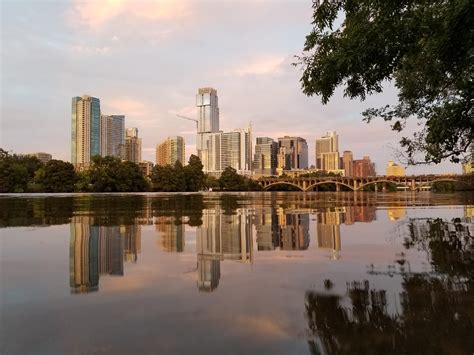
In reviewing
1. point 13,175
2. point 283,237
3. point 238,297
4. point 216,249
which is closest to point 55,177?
point 13,175

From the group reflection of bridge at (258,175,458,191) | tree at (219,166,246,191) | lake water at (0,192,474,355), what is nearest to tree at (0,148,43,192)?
tree at (219,166,246,191)

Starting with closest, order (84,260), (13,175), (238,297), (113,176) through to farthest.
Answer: (238,297)
(84,260)
(13,175)
(113,176)

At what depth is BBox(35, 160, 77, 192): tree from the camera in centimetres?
11025

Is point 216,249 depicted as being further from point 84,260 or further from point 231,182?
point 231,182

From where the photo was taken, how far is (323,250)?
12227mm

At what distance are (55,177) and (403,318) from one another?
117346 mm

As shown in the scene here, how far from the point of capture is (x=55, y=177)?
362 feet

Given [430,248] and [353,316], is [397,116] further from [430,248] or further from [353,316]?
[353,316]

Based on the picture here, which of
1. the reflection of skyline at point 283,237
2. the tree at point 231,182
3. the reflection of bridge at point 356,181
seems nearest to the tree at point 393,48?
the reflection of skyline at point 283,237

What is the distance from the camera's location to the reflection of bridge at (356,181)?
493 ft

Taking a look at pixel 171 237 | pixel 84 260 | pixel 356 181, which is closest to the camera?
pixel 84 260

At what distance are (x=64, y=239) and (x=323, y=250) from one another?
30.4 feet

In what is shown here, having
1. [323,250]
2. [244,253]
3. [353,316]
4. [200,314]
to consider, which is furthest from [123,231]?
[353,316]

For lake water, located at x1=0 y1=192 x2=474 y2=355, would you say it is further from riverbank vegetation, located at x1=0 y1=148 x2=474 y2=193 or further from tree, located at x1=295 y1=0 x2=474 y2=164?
Answer: riverbank vegetation, located at x1=0 y1=148 x2=474 y2=193
